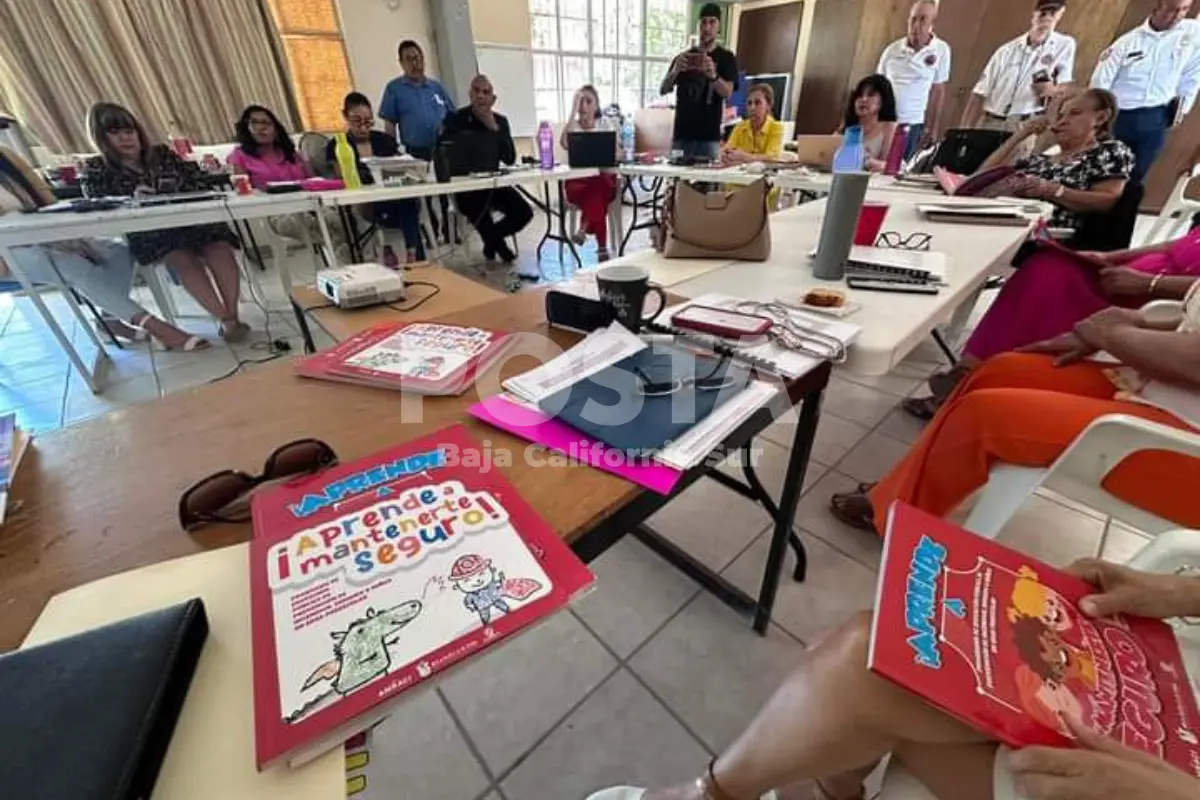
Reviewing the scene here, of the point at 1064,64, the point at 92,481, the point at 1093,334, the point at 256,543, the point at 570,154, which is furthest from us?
the point at 1064,64

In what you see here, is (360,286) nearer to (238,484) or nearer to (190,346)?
(238,484)

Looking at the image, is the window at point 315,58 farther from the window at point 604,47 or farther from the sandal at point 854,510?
the sandal at point 854,510

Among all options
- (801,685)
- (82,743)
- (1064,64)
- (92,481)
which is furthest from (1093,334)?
(1064,64)

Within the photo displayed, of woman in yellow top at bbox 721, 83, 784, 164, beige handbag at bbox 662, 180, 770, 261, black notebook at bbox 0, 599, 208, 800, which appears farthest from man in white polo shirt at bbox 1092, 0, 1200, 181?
black notebook at bbox 0, 599, 208, 800

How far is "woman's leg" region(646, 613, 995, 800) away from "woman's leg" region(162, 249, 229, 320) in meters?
3.46

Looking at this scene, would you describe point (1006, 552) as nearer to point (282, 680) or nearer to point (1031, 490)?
point (1031, 490)

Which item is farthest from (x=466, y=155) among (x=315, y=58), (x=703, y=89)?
(x=315, y=58)

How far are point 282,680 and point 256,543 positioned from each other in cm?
17

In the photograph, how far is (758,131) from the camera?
390 centimetres

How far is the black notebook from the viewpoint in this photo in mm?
310

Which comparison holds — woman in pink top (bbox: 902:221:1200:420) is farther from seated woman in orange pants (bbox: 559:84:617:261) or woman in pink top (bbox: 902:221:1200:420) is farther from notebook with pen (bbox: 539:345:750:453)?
seated woman in orange pants (bbox: 559:84:617:261)

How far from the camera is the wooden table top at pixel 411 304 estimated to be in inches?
47.7

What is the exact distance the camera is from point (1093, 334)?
1033 mm

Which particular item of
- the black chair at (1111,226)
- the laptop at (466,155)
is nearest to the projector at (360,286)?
the laptop at (466,155)
